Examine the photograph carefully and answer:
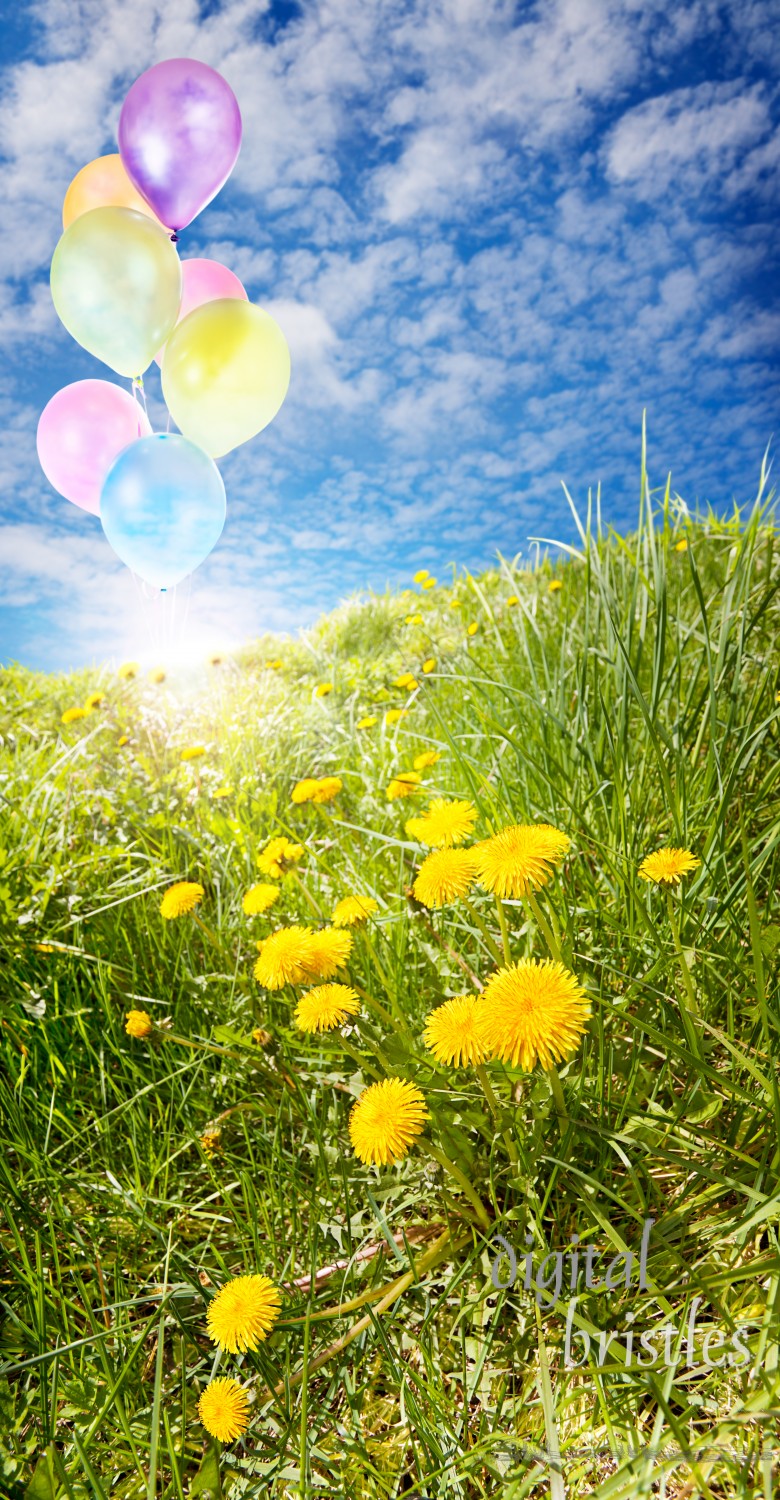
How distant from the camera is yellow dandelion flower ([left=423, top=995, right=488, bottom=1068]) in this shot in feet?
2.93

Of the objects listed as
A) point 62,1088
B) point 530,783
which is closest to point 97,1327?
point 62,1088

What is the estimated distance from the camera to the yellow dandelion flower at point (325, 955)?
1.16 meters

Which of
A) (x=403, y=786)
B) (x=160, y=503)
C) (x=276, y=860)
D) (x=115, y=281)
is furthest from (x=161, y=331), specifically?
(x=276, y=860)

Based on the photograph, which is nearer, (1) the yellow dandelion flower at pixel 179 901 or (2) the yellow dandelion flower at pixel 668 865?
(2) the yellow dandelion flower at pixel 668 865

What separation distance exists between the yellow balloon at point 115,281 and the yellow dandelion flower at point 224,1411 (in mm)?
2996

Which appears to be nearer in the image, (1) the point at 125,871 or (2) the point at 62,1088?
(2) the point at 62,1088

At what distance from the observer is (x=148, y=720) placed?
15.9 feet

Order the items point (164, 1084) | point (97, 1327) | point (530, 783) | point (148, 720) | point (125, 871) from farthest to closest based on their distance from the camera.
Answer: point (148, 720)
point (125, 871)
point (530, 783)
point (164, 1084)
point (97, 1327)

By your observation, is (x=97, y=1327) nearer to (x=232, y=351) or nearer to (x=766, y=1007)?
(x=766, y=1007)

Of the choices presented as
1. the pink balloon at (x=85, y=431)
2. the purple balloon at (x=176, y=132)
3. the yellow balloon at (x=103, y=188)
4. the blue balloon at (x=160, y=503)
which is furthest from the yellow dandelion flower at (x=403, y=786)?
the yellow balloon at (x=103, y=188)

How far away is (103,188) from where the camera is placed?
3053 mm

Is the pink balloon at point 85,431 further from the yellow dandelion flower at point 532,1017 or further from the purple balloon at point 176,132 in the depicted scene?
the yellow dandelion flower at point 532,1017

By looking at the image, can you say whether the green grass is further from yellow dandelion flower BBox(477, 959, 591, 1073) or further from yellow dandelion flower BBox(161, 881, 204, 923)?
yellow dandelion flower BBox(161, 881, 204, 923)

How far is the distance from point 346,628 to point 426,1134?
19.6ft
